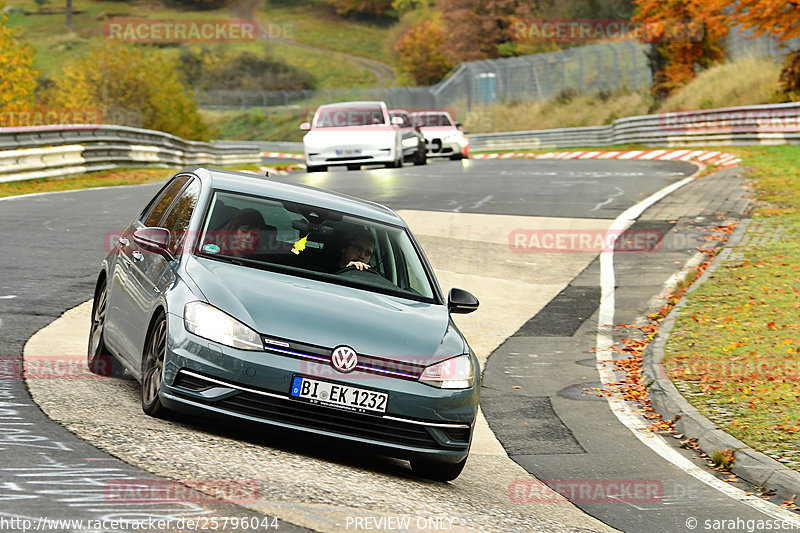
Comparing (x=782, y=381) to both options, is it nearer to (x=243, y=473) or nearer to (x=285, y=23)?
(x=243, y=473)

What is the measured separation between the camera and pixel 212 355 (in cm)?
651

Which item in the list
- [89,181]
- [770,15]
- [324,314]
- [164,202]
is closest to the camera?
[324,314]

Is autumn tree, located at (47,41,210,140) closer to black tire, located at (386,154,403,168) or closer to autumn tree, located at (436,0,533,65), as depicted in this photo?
black tire, located at (386,154,403,168)

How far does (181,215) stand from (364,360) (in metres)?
2.13

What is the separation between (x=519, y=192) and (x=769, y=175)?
18.9 feet

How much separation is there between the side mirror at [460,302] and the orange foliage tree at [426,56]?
96.8 meters

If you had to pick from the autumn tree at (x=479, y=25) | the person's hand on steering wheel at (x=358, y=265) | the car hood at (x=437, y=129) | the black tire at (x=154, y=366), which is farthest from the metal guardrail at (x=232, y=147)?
the autumn tree at (x=479, y=25)

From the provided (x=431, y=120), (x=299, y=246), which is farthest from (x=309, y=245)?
(x=431, y=120)

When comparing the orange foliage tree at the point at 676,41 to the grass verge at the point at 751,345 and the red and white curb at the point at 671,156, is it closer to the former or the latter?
the red and white curb at the point at 671,156

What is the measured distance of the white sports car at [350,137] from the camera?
28.7m

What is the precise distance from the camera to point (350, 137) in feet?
94.4

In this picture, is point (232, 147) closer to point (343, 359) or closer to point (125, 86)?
point (125, 86)

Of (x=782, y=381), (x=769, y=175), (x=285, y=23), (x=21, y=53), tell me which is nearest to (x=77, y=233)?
(x=782, y=381)

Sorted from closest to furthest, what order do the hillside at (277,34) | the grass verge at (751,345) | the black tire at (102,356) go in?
the black tire at (102,356)
the grass verge at (751,345)
the hillside at (277,34)
